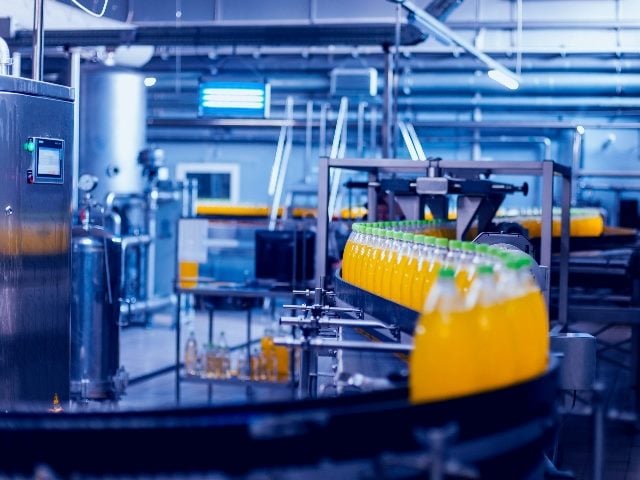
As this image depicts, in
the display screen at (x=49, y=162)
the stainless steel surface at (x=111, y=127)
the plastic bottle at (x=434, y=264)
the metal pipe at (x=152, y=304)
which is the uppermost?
the stainless steel surface at (x=111, y=127)

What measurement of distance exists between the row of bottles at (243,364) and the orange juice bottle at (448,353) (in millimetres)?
4706

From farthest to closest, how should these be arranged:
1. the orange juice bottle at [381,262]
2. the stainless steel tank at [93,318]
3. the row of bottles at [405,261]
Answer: the stainless steel tank at [93,318]
the orange juice bottle at [381,262]
the row of bottles at [405,261]

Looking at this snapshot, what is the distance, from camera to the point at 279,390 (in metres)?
7.34

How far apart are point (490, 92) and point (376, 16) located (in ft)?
5.96

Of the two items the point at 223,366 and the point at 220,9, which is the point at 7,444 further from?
the point at 220,9

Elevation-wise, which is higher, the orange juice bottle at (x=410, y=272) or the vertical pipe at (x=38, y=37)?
the vertical pipe at (x=38, y=37)

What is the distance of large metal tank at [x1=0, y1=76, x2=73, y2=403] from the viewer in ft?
13.8

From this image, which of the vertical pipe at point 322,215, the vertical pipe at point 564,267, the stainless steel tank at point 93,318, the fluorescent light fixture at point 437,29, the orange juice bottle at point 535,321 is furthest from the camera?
the stainless steel tank at point 93,318

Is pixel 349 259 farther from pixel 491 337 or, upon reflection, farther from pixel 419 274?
pixel 491 337

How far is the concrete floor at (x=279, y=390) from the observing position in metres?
5.04

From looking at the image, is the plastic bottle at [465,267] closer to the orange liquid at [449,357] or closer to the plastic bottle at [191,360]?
the orange liquid at [449,357]

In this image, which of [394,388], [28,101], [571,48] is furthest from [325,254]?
[571,48]

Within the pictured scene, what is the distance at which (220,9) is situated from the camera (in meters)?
9.84

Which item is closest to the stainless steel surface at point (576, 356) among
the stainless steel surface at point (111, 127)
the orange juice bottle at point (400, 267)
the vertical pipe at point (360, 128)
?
the orange juice bottle at point (400, 267)
